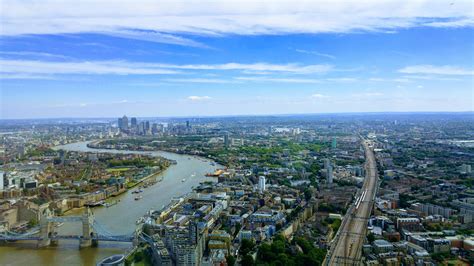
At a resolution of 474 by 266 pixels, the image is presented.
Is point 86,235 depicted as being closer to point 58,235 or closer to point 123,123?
point 58,235

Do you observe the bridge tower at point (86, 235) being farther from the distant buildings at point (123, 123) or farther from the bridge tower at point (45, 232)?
the distant buildings at point (123, 123)

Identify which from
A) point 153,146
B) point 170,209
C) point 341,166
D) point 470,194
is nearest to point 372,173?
point 341,166

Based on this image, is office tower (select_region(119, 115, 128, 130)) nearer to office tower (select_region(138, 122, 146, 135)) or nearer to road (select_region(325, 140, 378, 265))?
office tower (select_region(138, 122, 146, 135))

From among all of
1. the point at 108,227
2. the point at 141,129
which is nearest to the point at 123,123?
the point at 141,129

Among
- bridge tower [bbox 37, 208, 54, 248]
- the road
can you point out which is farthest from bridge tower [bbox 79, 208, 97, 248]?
the road

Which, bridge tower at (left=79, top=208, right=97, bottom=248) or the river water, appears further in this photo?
bridge tower at (left=79, top=208, right=97, bottom=248)

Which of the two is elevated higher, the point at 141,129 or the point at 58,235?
the point at 141,129
